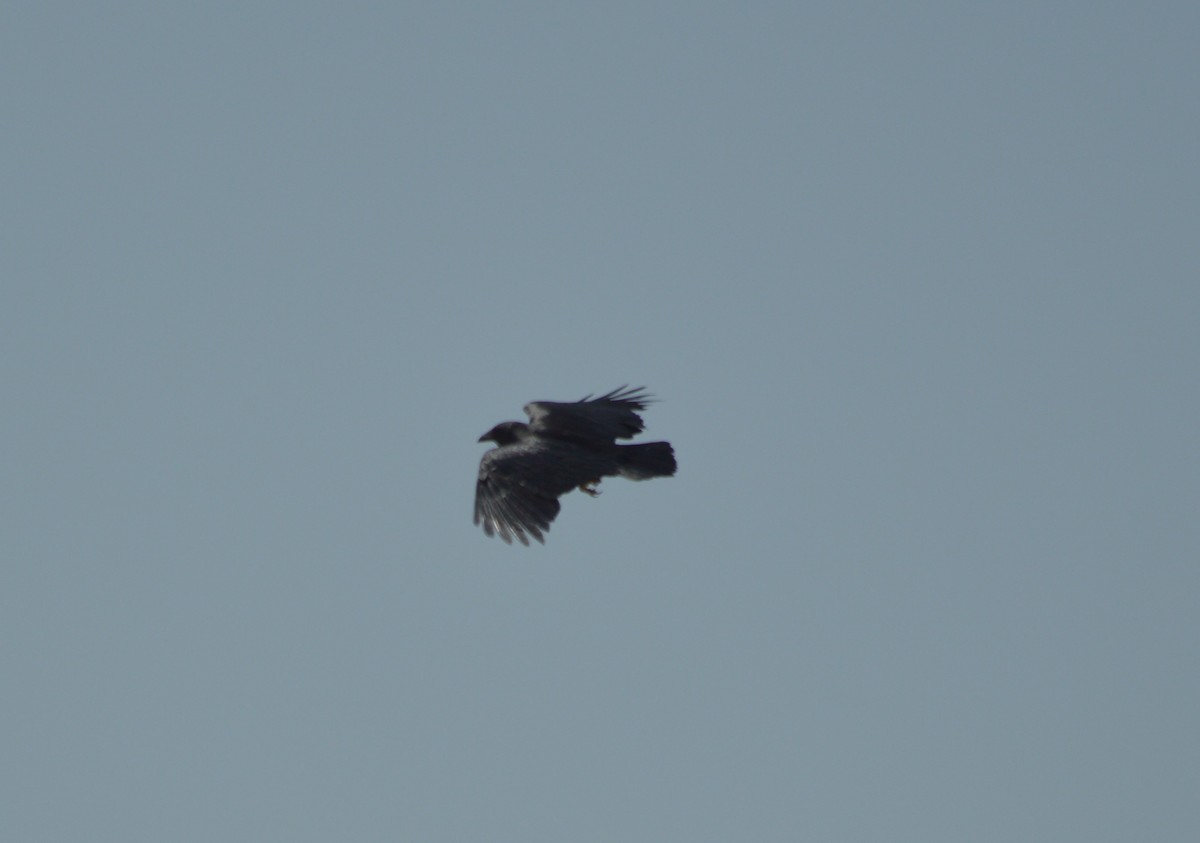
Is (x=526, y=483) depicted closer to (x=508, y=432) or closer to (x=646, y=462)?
(x=646, y=462)

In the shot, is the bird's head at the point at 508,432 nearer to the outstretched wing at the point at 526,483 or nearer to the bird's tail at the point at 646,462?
the outstretched wing at the point at 526,483

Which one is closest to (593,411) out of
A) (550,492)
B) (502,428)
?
(502,428)

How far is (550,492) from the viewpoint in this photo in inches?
1043

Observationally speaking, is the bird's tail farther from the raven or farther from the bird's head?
the bird's head

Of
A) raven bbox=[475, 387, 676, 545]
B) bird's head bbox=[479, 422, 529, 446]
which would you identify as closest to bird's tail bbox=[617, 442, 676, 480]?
raven bbox=[475, 387, 676, 545]

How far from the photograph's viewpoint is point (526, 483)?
26.6 m

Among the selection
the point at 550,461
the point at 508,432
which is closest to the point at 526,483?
the point at 550,461

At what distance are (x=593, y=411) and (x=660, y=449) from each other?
2307 millimetres

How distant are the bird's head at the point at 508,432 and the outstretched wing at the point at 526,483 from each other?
952 mm

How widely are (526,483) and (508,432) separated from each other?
2441 millimetres

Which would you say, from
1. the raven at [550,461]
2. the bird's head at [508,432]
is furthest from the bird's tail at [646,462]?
the bird's head at [508,432]

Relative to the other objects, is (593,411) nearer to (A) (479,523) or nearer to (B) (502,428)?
(B) (502,428)

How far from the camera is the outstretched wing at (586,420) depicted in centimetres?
2869

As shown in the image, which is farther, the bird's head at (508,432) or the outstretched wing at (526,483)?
the bird's head at (508,432)
